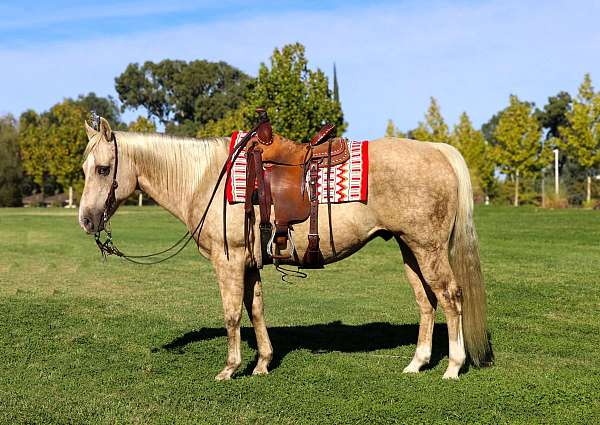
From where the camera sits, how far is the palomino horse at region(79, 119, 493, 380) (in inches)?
253

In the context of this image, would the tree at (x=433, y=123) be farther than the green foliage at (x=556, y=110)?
No

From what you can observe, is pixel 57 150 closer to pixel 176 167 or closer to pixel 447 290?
pixel 176 167

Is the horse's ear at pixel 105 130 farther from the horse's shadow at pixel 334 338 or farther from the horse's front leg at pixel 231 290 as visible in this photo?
the horse's shadow at pixel 334 338

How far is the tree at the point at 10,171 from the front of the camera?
70.0 meters

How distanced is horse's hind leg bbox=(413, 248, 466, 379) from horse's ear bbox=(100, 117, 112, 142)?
10.3 ft

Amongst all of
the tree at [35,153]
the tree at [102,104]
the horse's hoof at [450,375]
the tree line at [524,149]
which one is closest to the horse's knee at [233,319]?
the horse's hoof at [450,375]

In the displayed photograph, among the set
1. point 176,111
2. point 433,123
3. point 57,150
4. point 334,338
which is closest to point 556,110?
point 433,123

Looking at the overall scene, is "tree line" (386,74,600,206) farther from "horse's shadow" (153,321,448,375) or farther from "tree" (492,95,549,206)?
"horse's shadow" (153,321,448,375)

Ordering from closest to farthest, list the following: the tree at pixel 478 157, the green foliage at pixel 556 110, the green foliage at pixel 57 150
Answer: the tree at pixel 478 157, the green foliage at pixel 57 150, the green foliage at pixel 556 110

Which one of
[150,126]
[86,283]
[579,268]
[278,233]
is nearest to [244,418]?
[278,233]

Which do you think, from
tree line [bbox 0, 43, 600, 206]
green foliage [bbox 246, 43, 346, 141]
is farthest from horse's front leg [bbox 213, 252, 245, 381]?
green foliage [bbox 246, 43, 346, 141]

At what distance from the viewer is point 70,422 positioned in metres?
5.31

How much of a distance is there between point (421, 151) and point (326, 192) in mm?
1002

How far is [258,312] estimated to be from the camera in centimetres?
689
